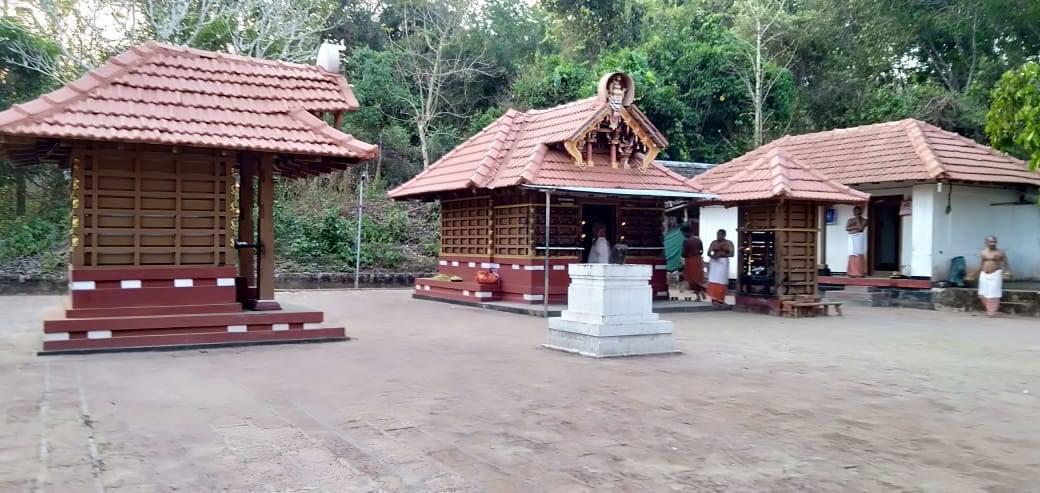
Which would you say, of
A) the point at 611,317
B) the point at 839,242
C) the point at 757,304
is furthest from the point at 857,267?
the point at 611,317

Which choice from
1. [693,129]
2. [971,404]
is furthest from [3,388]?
[693,129]

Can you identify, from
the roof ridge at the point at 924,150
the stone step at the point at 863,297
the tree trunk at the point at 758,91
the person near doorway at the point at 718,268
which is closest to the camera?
the person near doorway at the point at 718,268

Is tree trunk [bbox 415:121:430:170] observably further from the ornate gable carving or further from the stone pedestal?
the stone pedestal

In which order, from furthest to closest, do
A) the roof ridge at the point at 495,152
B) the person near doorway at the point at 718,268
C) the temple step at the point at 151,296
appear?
the person near doorway at the point at 718,268, the roof ridge at the point at 495,152, the temple step at the point at 151,296

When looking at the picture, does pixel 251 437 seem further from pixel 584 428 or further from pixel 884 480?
pixel 884 480

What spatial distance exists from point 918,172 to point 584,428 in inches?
554

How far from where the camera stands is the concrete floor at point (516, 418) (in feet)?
15.4

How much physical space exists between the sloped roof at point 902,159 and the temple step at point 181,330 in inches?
398

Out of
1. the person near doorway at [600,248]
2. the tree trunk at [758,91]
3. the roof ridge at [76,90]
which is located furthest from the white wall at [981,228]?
the roof ridge at [76,90]

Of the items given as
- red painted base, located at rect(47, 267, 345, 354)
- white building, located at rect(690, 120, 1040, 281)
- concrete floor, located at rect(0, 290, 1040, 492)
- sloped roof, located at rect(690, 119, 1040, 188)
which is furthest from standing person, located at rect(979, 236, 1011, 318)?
red painted base, located at rect(47, 267, 345, 354)

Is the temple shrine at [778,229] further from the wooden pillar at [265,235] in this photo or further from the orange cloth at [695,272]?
the wooden pillar at [265,235]

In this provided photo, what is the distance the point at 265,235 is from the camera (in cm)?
1062

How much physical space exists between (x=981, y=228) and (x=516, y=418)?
1595cm

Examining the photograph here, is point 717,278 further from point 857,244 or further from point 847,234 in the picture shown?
point 847,234
